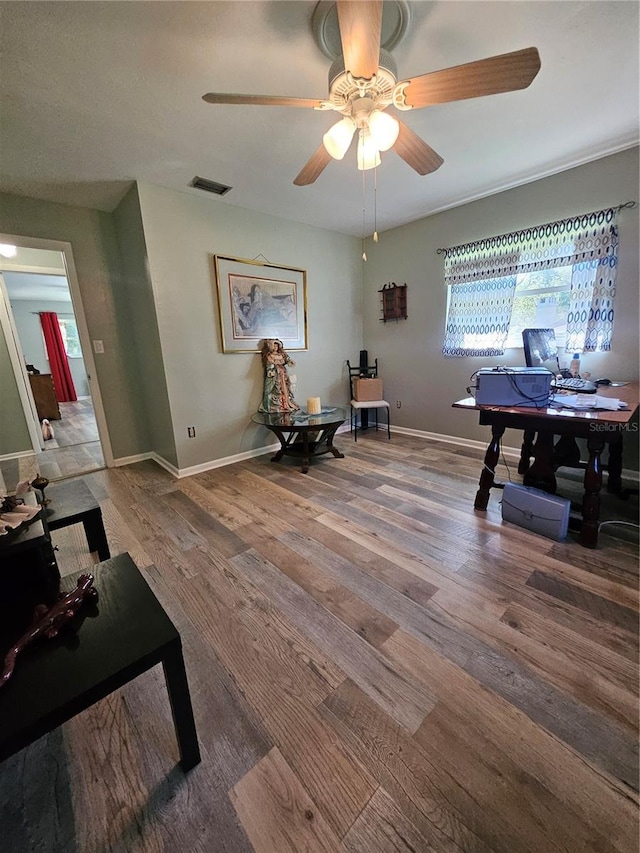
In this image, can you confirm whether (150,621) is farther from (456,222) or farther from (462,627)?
(456,222)

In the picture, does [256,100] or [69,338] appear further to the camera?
[69,338]

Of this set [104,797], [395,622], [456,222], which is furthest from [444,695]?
[456,222]

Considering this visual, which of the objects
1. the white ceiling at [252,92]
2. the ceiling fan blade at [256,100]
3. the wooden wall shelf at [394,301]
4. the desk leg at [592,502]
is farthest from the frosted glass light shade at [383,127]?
the wooden wall shelf at [394,301]

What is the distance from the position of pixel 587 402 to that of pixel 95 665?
2.38 metres

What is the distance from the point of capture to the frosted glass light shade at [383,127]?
4.54ft

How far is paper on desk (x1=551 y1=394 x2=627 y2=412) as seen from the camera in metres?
1.72

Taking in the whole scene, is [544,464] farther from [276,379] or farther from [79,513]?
[79,513]

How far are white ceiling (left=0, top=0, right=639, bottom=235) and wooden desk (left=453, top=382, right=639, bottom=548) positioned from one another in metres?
1.71

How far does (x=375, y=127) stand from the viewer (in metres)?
1.42

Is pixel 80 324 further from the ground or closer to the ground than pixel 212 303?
closer to the ground

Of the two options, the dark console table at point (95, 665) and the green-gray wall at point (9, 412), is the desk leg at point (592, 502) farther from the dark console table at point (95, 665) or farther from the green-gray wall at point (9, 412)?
the green-gray wall at point (9, 412)

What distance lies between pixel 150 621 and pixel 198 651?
1.71ft

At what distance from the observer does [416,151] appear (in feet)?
5.36

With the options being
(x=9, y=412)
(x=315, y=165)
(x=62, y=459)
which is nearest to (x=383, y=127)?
(x=315, y=165)
